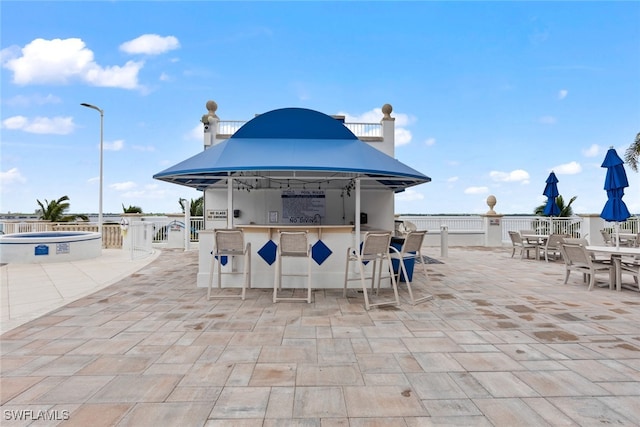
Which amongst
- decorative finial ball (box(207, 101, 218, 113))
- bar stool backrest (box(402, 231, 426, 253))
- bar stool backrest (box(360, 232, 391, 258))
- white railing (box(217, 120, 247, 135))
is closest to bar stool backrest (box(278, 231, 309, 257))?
bar stool backrest (box(360, 232, 391, 258))

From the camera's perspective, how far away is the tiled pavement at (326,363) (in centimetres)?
225

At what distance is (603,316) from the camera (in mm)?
Result: 4570

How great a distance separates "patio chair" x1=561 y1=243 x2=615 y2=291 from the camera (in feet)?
20.3

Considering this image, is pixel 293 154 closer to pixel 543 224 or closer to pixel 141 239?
pixel 141 239

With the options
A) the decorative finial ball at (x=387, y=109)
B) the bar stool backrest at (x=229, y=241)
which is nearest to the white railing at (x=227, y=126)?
the decorative finial ball at (x=387, y=109)

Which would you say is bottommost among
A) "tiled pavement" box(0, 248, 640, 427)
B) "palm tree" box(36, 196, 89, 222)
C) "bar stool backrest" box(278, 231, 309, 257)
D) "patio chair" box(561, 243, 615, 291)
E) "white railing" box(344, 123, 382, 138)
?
"tiled pavement" box(0, 248, 640, 427)

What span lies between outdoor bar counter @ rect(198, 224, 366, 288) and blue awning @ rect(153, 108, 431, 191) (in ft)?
3.63

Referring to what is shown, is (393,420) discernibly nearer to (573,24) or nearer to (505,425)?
(505,425)

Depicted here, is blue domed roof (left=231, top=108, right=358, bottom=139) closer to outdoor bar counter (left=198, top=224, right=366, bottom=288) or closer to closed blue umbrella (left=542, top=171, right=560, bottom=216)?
A: outdoor bar counter (left=198, top=224, right=366, bottom=288)

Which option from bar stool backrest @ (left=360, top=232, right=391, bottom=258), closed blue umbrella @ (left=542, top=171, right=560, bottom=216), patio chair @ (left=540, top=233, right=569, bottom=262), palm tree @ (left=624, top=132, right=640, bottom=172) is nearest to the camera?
bar stool backrest @ (left=360, top=232, right=391, bottom=258)

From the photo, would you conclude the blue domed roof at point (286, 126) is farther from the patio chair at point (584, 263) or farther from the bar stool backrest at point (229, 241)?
the patio chair at point (584, 263)

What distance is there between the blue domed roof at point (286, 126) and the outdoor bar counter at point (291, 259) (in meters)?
2.03

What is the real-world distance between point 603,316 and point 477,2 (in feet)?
29.4

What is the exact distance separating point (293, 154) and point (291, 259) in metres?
1.91
